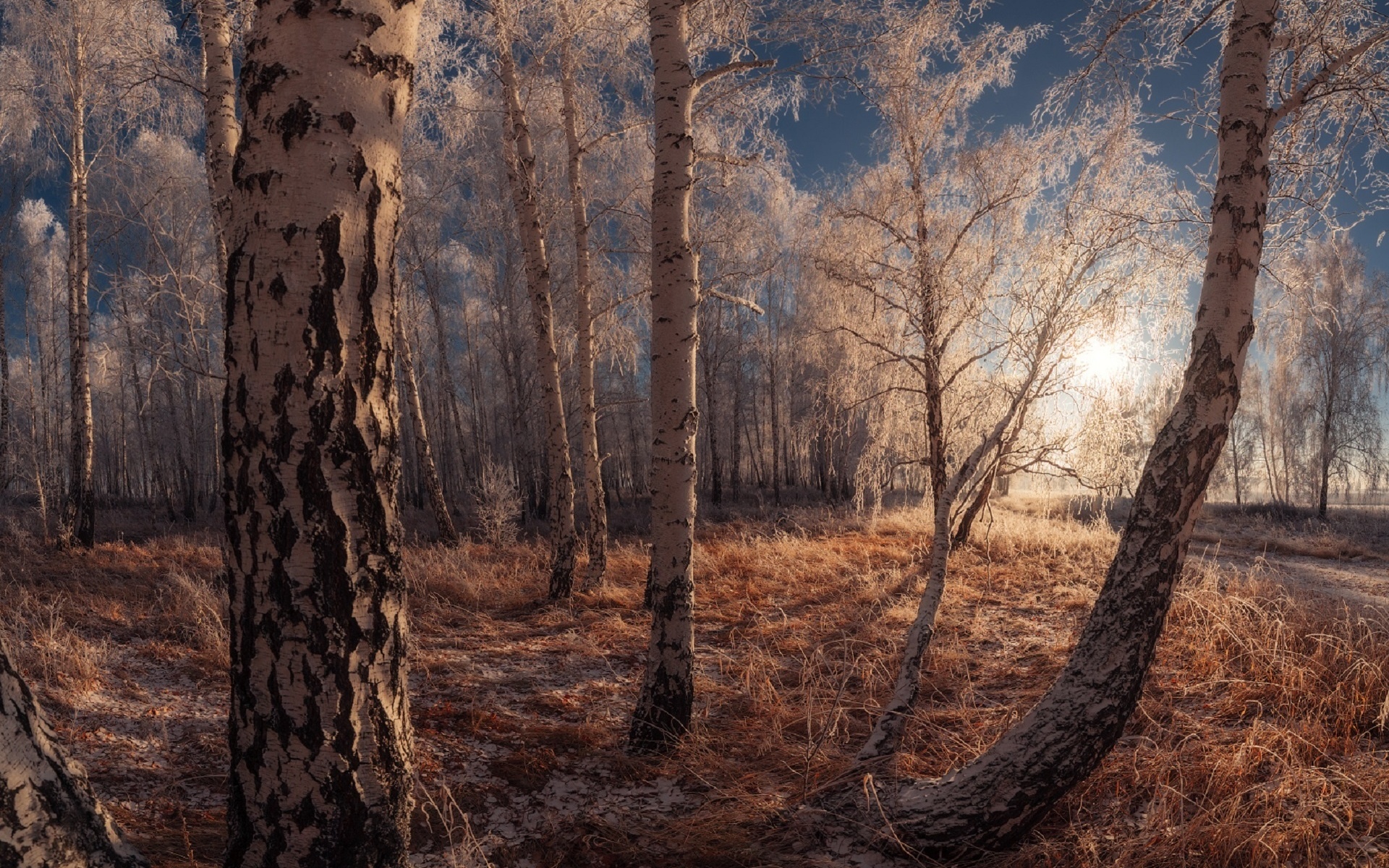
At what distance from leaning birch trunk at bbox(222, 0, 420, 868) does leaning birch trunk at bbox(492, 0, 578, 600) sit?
530 centimetres

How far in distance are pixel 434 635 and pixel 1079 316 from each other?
17.8 ft

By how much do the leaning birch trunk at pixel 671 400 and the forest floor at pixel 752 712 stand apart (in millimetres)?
268

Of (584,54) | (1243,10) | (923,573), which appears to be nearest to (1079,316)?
(1243,10)

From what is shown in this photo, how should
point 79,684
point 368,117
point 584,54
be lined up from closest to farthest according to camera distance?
point 368,117, point 79,684, point 584,54

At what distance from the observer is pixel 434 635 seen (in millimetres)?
5664

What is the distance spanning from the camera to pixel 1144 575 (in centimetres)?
264

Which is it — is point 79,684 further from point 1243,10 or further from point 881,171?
point 881,171

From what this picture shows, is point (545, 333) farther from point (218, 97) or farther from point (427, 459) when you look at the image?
point (427, 459)

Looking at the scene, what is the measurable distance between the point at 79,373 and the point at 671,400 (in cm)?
1038

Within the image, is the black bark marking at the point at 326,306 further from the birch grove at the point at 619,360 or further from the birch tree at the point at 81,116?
the birch tree at the point at 81,116

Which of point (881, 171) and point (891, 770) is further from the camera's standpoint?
point (881, 171)

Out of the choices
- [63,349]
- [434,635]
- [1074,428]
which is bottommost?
[434,635]

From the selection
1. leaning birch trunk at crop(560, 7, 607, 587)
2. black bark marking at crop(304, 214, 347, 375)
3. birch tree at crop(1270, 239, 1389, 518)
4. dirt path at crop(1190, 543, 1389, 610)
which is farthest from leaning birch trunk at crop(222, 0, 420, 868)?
birch tree at crop(1270, 239, 1389, 518)

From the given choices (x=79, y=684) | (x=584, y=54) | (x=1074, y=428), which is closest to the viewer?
(x=79, y=684)
